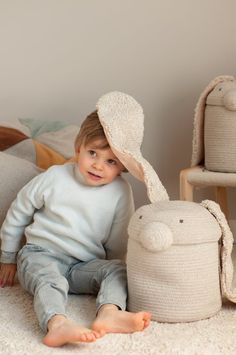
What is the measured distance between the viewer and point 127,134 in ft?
5.05

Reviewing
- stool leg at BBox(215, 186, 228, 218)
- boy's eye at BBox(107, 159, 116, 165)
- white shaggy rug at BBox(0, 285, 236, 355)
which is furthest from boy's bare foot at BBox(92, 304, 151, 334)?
stool leg at BBox(215, 186, 228, 218)

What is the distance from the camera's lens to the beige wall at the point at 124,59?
219 centimetres

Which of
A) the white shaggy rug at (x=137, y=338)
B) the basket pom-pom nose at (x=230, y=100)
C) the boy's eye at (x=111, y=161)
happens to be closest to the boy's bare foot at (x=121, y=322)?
the white shaggy rug at (x=137, y=338)

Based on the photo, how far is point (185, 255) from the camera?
1351mm

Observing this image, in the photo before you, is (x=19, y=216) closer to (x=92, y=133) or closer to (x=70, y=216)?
(x=70, y=216)

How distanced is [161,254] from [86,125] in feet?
1.33

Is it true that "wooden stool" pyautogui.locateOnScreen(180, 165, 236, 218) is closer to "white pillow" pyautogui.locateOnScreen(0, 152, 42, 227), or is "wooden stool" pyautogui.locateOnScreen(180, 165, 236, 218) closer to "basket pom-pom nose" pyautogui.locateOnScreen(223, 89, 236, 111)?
"basket pom-pom nose" pyautogui.locateOnScreen(223, 89, 236, 111)

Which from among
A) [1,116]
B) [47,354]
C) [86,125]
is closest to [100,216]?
[86,125]

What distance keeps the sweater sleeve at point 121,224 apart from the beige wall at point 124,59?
64cm

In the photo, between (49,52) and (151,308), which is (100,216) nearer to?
(151,308)

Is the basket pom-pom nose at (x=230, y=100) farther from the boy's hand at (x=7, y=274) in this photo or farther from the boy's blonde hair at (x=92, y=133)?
the boy's hand at (x=7, y=274)

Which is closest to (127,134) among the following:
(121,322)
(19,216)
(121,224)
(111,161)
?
(111,161)

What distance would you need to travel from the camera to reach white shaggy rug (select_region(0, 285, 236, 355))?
3.96ft

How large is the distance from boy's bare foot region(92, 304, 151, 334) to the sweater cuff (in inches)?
16.1
